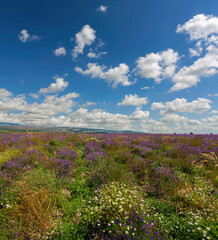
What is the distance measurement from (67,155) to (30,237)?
4551mm

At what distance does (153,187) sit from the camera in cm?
487

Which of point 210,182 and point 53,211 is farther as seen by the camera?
point 210,182

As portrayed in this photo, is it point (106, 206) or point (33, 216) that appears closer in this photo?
point (106, 206)

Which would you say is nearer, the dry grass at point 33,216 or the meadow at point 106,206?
the meadow at point 106,206

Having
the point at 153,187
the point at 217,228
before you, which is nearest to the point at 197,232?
the point at 217,228

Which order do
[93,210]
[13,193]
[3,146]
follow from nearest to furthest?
[93,210]
[13,193]
[3,146]

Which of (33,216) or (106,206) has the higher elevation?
(106,206)

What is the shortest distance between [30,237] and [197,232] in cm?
389

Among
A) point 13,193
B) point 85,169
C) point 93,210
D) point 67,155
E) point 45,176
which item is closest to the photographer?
point 93,210

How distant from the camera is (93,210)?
11.0ft

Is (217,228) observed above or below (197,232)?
above

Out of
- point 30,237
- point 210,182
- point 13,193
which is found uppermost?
point 210,182

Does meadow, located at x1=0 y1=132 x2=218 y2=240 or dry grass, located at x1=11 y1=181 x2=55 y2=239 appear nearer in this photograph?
meadow, located at x1=0 y1=132 x2=218 y2=240

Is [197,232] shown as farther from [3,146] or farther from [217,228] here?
[3,146]
